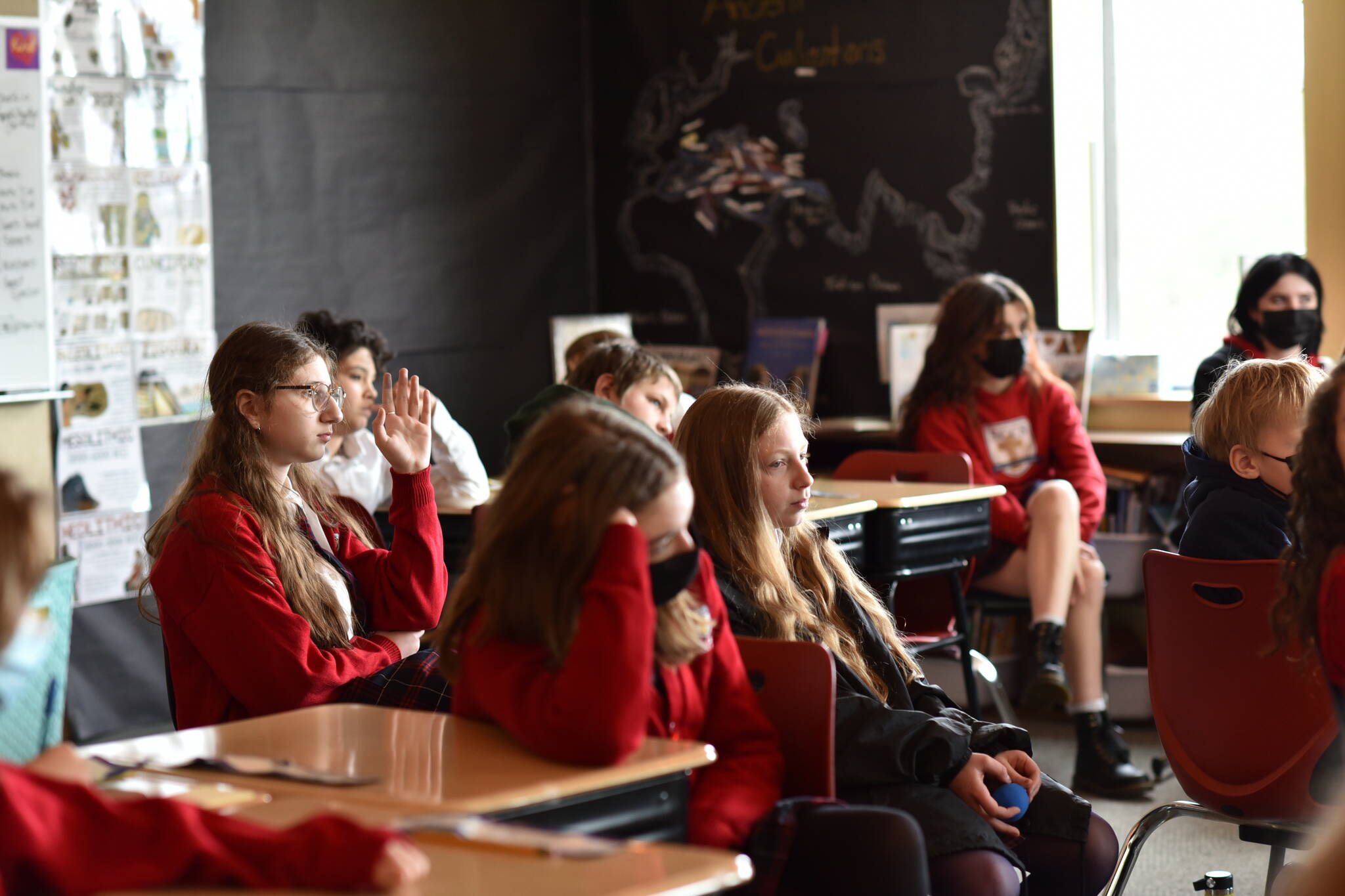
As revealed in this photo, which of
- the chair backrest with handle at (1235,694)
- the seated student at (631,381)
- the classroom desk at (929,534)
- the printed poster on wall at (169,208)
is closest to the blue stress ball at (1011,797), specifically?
the chair backrest with handle at (1235,694)

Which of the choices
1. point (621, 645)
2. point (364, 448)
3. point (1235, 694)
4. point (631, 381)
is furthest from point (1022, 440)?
point (621, 645)

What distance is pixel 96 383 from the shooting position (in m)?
4.64

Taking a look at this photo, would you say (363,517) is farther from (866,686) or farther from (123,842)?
(123,842)

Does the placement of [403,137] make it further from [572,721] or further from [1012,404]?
[572,721]

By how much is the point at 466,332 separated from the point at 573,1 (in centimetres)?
156

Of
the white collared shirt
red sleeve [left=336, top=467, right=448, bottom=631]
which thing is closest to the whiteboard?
the white collared shirt

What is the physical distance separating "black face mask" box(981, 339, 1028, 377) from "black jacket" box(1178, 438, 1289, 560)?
203cm

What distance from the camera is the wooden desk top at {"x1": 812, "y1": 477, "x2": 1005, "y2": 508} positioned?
13.2 feet

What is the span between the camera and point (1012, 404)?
4.88 meters

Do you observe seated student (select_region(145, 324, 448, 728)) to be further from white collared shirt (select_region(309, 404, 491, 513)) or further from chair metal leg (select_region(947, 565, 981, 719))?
chair metal leg (select_region(947, 565, 981, 719))

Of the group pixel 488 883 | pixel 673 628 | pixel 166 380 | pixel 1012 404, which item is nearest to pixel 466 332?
pixel 166 380

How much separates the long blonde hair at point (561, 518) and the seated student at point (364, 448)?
229cm

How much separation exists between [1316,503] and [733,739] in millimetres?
Result: 905

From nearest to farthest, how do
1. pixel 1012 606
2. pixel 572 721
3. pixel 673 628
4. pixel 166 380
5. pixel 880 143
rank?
pixel 572 721, pixel 673 628, pixel 1012 606, pixel 166 380, pixel 880 143
